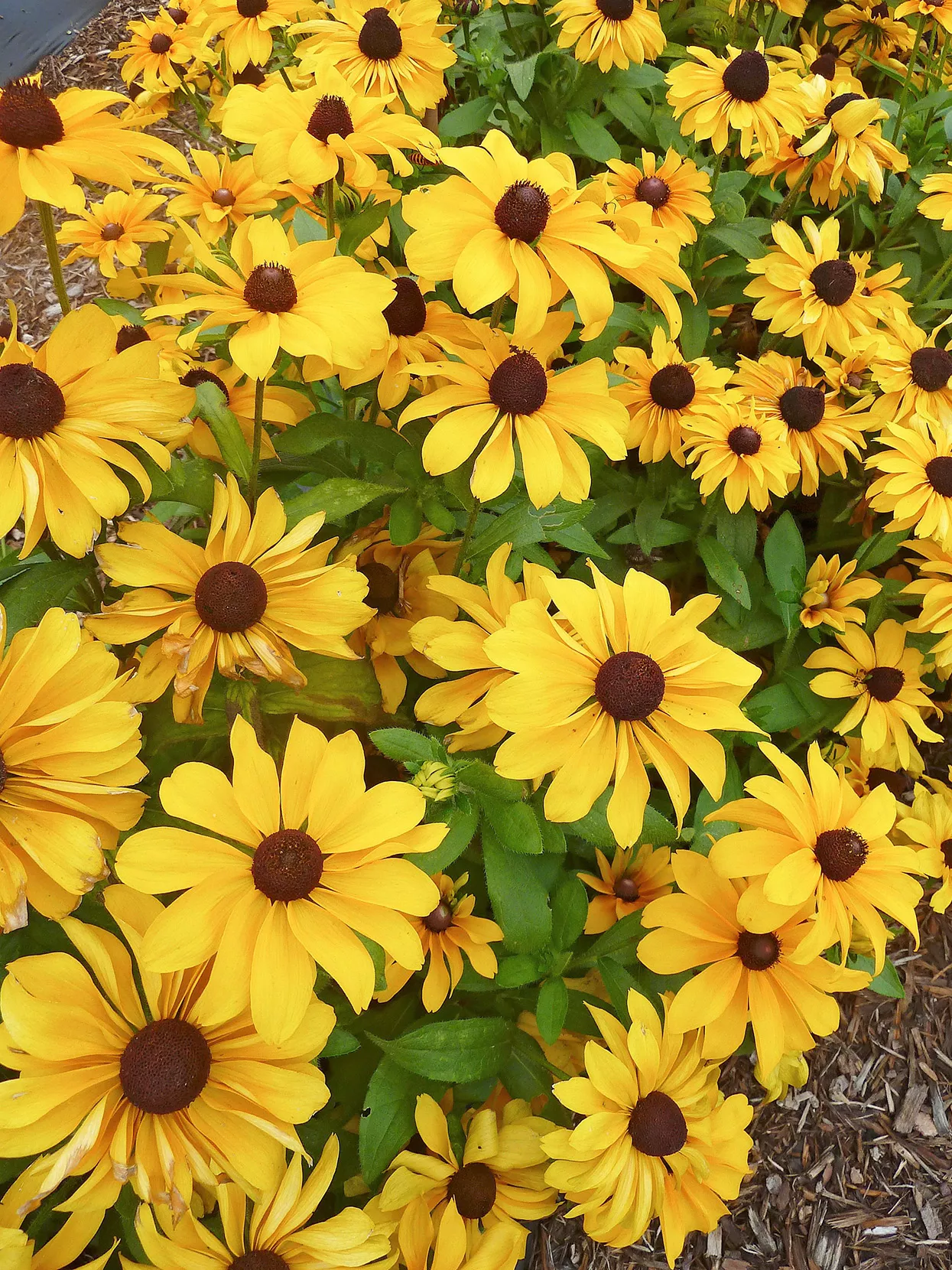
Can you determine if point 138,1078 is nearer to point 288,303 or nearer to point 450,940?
point 450,940

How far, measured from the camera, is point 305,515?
4.34ft

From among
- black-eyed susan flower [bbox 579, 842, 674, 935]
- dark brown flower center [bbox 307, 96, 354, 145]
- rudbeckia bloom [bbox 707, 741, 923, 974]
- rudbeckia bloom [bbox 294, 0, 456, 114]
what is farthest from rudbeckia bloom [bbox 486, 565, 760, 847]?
rudbeckia bloom [bbox 294, 0, 456, 114]

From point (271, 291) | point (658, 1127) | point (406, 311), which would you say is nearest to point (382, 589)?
point (406, 311)

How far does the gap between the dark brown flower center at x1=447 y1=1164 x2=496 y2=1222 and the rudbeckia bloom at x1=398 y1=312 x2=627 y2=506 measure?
104cm

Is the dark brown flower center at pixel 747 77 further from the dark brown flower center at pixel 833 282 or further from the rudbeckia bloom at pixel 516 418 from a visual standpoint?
the rudbeckia bloom at pixel 516 418

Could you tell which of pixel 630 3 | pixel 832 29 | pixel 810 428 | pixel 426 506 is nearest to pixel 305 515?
pixel 426 506

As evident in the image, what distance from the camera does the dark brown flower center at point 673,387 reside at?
5.93ft

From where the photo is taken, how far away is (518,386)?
1198 millimetres

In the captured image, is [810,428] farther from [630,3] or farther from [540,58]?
[540,58]

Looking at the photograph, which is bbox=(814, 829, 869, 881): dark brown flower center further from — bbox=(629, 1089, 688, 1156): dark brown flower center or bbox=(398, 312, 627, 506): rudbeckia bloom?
bbox=(398, 312, 627, 506): rudbeckia bloom

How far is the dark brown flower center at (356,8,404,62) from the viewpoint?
1726 mm

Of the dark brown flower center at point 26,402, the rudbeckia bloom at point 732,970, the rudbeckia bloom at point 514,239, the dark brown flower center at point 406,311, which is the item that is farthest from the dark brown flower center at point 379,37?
the rudbeckia bloom at point 732,970

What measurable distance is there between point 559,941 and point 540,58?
2.29 m

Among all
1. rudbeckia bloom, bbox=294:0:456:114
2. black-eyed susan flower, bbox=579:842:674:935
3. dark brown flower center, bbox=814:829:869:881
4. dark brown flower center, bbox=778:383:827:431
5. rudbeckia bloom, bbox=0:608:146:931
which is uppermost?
rudbeckia bloom, bbox=294:0:456:114
